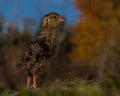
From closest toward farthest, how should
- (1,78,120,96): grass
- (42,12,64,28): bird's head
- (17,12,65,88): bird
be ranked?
1. (1,78,120,96): grass
2. (17,12,65,88): bird
3. (42,12,64,28): bird's head

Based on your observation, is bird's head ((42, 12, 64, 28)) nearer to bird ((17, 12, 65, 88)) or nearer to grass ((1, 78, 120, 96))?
bird ((17, 12, 65, 88))

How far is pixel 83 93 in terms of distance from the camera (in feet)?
22.8

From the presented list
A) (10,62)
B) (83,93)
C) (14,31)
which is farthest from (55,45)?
(14,31)

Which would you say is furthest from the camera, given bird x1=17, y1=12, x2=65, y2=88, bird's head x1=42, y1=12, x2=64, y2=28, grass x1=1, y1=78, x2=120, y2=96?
bird's head x1=42, y1=12, x2=64, y2=28

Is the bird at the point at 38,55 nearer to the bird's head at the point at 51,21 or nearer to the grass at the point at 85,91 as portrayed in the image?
the bird's head at the point at 51,21

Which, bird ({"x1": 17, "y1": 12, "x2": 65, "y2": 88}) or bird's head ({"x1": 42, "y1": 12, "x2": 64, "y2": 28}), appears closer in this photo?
bird ({"x1": 17, "y1": 12, "x2": 65, "y2": 88})

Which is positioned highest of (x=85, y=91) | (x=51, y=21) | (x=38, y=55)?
(x=51, y=21)

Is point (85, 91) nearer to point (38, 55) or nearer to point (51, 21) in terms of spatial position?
point (38, 55)

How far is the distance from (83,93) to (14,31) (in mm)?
45755

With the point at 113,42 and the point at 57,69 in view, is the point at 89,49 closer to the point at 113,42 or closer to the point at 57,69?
the point at 113,42

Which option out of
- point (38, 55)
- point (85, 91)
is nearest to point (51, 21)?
point (38, 55)

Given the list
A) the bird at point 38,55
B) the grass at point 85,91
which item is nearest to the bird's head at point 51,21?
the bird at point 38,55

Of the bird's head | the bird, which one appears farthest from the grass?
the bird's head

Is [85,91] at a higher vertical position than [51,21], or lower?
lower
